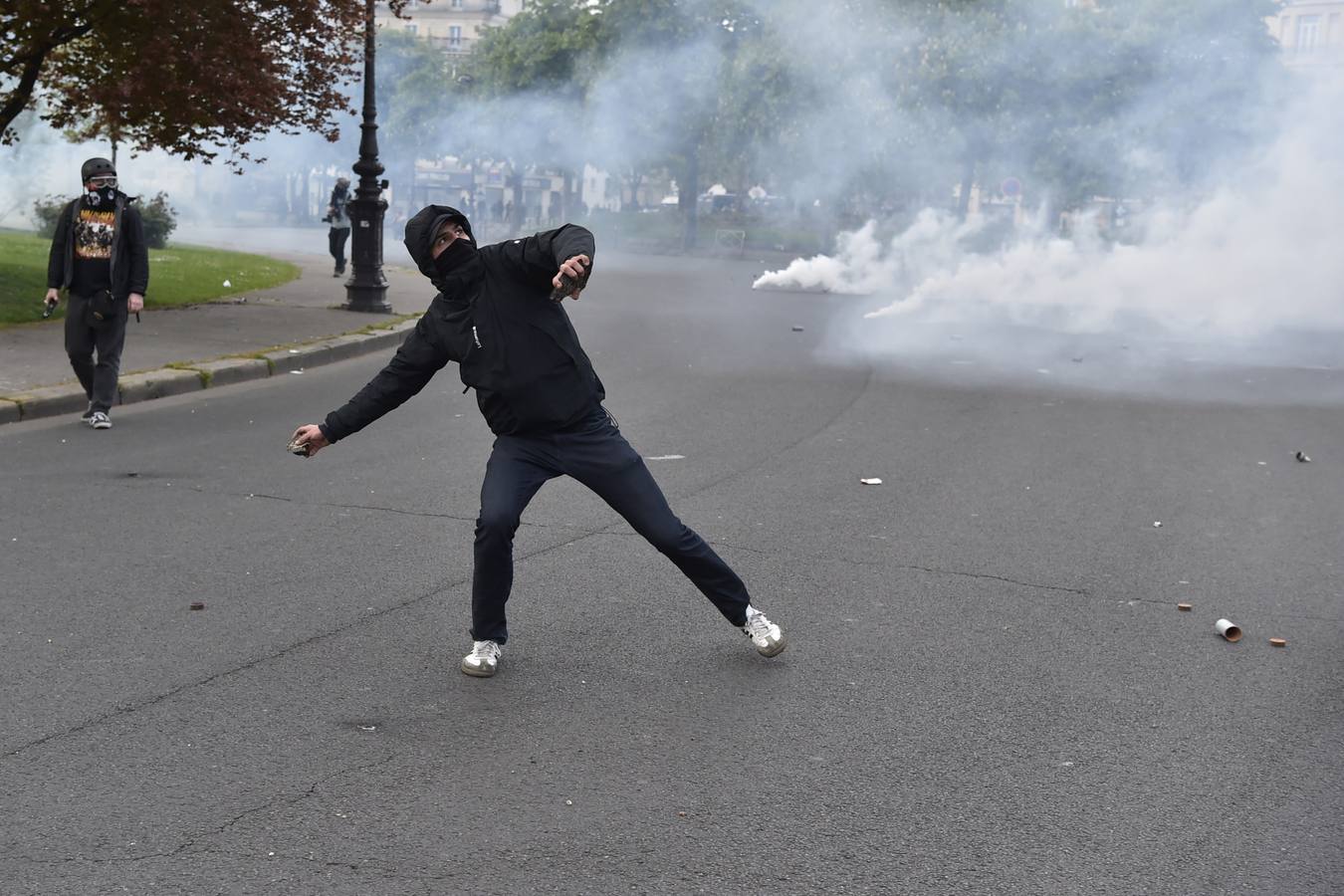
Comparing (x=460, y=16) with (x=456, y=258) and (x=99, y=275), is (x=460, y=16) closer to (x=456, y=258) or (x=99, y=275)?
(x=99, y=275)

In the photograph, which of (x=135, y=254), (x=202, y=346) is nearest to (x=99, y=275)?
(x=135, y=254)

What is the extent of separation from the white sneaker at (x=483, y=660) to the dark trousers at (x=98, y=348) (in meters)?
5.85

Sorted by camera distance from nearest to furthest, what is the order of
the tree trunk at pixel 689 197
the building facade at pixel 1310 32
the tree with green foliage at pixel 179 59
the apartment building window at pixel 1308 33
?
1. the tree with green foliage at pixel 179 59
2. the building facade at pixel 1310 32
3. the apartment building window at pixel 1308 33
4. the tree trunk at pixel 689 197

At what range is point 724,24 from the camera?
3966 centimetres

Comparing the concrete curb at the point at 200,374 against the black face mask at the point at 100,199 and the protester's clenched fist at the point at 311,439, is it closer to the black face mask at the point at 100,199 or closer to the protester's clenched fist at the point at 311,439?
the black face mask at the point at 100,199

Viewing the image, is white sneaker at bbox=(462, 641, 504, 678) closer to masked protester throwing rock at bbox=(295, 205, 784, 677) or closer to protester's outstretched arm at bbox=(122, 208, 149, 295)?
masked protester throwing rock at bbox=(295, 205, 784, 677)

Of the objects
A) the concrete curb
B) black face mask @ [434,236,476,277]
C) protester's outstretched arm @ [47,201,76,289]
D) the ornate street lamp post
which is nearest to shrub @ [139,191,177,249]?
the ornate street lamp post

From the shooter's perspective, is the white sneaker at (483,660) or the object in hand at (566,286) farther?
the white sneaker at (483,660)

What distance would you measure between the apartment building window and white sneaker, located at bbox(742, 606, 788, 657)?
21.0m

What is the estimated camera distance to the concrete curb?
33.8 ft

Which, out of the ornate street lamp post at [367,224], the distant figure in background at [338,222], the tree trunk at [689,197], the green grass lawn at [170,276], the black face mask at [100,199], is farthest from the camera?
the tree trunk at [689,197]

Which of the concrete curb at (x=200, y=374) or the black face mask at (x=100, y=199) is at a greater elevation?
the black face mask at (x=100, y=199)

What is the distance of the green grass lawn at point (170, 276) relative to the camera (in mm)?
16125

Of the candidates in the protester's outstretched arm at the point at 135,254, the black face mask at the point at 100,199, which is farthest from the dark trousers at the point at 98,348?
the black face mask at the point at 100,199
